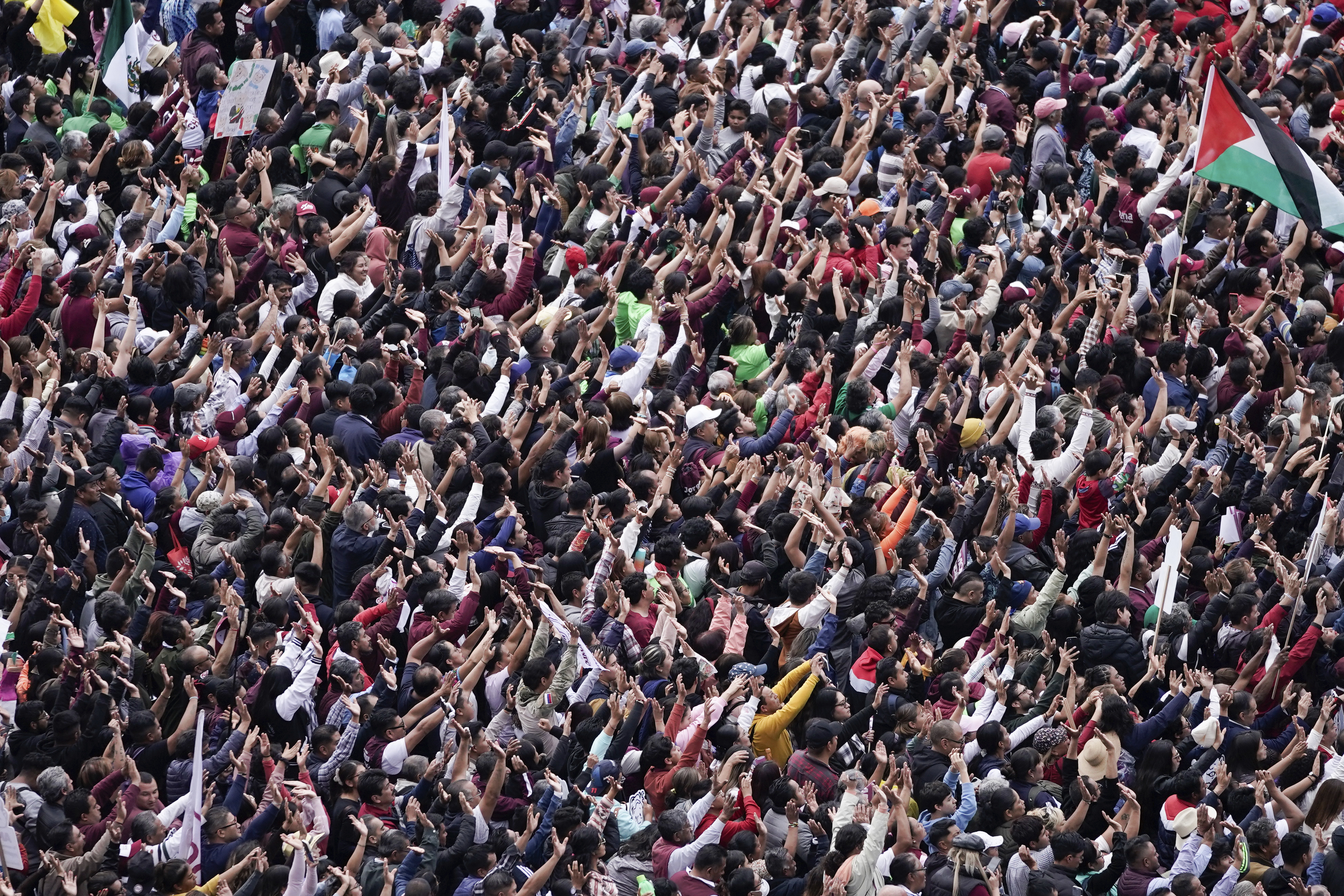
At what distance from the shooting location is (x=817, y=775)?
48.4 ft

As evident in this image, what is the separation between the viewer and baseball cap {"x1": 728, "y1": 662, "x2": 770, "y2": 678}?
15406mm

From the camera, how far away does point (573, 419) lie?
1777 centimetres

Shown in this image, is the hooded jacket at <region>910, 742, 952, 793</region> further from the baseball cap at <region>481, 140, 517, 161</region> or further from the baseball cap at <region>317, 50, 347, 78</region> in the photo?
the baseball cap at <region>317, 50, 347, 78</region>

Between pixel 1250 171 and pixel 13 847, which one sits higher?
pixel 1250 171

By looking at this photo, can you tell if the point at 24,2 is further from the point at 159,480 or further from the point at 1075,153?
the point at 1075,153

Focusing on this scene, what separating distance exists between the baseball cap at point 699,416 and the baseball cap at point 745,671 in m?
2.63

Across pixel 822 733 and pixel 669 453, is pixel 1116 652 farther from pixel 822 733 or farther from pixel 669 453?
pixel 669 453

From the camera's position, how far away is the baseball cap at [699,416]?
17.8 meters

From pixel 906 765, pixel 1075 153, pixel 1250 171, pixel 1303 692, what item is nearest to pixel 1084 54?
pixel 1075 153

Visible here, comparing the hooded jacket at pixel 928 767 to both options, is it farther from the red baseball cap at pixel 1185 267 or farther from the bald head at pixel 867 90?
the bald head at pixel 867 90

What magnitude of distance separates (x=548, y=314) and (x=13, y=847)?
6.63 m

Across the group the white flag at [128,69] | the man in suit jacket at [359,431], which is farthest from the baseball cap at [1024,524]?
the white flag at [128,69]

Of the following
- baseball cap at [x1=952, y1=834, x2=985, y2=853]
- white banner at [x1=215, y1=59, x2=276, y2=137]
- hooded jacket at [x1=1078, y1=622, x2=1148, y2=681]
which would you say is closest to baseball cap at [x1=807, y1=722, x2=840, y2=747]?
baseball cap at [x1=952, y1=834, x2=985, y2=853]

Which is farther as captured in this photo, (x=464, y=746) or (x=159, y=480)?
(x=159, y=480)
